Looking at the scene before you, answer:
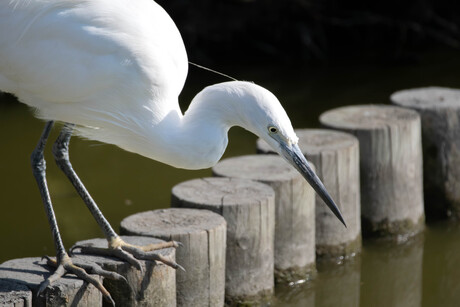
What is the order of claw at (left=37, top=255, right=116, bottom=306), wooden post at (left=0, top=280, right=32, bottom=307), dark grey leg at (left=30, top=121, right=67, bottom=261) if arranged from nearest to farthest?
wooden post at (left=0, top=280, right=32, bottom=307), claw at (left=37, top=255, right=116, bottom=306), dark grey leg at (left=30, top=121, right=67, bottom=261)

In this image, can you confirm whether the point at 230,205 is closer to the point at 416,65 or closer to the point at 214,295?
the point at 214,295

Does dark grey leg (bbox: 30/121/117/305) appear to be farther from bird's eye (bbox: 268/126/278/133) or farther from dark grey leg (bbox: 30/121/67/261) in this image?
bird's eye (bbox: 268/126/278/133)

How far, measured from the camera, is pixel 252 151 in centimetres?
701

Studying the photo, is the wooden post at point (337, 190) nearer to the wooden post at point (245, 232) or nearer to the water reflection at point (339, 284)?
the water reflection at point (339, 284)

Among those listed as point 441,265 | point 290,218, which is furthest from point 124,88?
point 441,265

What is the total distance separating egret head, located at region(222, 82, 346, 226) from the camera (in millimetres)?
3525

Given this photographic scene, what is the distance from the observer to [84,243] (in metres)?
3.95

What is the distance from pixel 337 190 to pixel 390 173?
557 millimetres

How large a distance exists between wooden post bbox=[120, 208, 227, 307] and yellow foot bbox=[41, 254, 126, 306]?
42 cm

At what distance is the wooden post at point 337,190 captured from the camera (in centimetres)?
495

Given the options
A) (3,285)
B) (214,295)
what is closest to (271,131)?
(214,295)

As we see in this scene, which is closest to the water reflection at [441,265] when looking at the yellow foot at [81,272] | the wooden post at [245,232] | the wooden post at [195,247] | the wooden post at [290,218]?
the wooden post at [290,218]

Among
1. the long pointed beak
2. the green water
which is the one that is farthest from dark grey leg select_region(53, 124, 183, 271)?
the green water

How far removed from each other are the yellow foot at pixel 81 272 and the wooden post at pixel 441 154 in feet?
9.67
